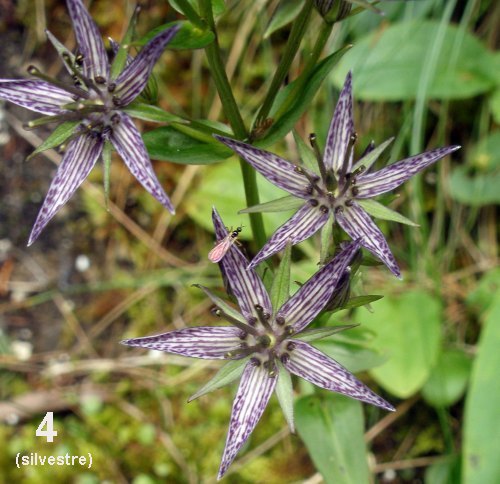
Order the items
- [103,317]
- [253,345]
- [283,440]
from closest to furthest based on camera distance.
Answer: [253,345]
[283,440]
[103,317]

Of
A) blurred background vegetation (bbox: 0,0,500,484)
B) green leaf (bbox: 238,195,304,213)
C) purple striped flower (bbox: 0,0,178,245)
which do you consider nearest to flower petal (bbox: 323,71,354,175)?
green leaf (bbox: 238,195,304,213)

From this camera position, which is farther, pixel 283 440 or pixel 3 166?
pixel 3 166

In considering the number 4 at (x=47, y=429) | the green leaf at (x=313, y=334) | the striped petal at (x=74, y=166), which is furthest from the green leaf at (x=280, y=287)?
the number 4 at (x=47, y=429)

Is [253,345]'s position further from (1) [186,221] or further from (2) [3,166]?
(2) [3,166]

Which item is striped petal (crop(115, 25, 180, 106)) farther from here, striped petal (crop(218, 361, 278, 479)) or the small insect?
striped petal (crop(218, 361, 278, 479))

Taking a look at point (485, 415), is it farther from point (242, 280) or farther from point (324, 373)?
point (242, 280)

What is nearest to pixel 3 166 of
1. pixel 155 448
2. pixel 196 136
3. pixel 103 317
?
pixel 103 317

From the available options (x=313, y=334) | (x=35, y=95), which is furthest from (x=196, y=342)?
(x=35, y=95)

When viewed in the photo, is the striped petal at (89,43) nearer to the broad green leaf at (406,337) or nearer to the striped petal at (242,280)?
the striped petal at (242,280)
